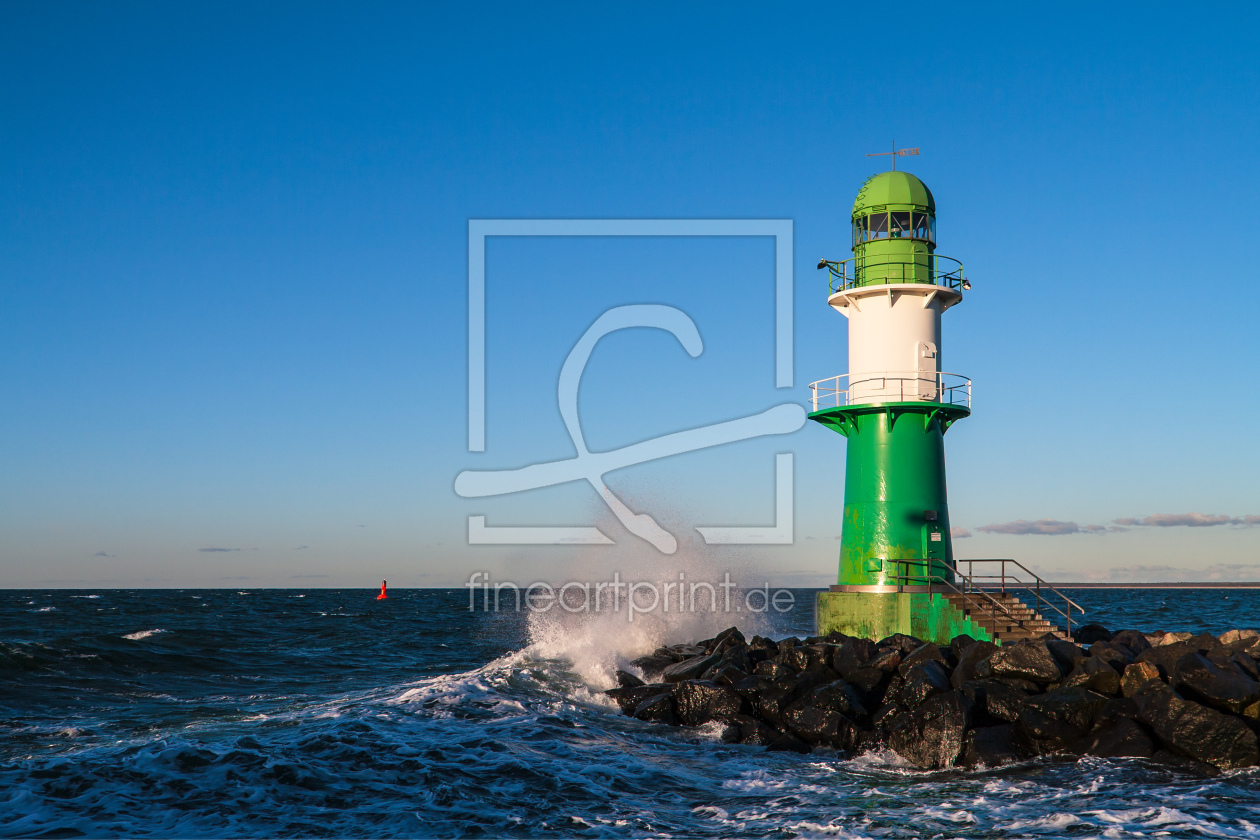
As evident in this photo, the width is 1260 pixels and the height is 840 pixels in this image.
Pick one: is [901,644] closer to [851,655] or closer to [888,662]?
[851,655]

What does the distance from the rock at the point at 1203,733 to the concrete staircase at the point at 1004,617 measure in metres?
4.39

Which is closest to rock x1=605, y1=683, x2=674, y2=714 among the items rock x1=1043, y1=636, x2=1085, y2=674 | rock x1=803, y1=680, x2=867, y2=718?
rock x1=803, y1=680, x2=867, y2=718

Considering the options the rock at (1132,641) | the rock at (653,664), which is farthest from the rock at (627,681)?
the rock at (1132,641)

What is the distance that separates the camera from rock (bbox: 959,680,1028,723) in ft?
39.8

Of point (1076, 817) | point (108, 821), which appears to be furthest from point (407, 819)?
point (1076, 817)

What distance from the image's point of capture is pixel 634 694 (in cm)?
1540

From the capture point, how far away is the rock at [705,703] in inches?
541

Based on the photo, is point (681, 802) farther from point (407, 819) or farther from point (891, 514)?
point (891, 514)

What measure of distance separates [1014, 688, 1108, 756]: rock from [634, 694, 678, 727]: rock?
477cm

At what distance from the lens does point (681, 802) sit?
9.76m

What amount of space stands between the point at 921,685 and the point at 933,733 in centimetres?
141

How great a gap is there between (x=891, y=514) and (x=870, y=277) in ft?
15.3

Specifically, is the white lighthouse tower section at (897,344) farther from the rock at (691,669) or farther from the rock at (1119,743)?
the rock at (1119,743)

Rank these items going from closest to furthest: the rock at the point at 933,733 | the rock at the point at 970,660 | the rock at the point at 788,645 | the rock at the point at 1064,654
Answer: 1. the rock at the point at 933,733
2. the rock at the point at 1064,654
3. the rock at the point at 970,660
4. the rock at the point at 788,645
